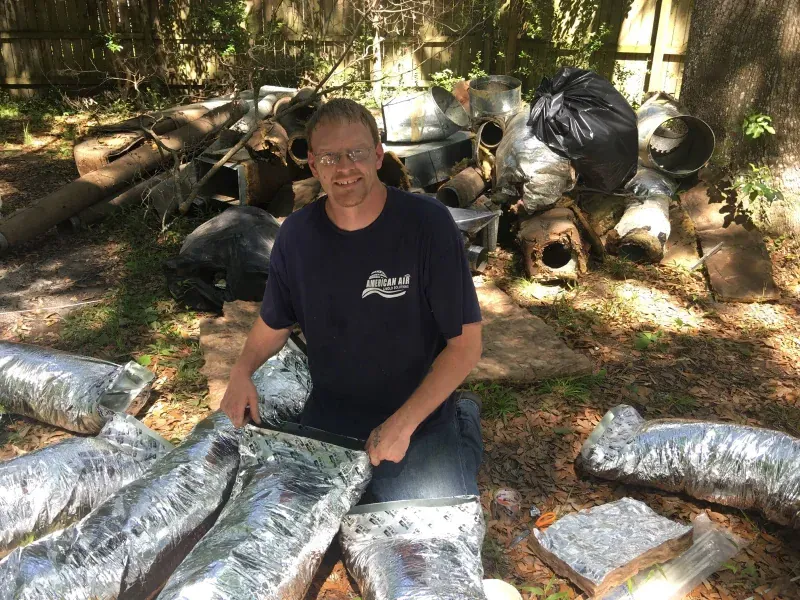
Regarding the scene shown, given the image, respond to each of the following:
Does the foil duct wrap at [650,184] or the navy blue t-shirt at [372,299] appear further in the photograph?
the foil duct wrap at [650,184]

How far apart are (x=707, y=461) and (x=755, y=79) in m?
3.88

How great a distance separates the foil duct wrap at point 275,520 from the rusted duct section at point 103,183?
4003 millimetres

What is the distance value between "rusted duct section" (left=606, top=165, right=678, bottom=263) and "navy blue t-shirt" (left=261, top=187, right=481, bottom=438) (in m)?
3.08

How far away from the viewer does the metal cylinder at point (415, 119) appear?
584cm

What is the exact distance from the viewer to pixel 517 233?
5004 mm

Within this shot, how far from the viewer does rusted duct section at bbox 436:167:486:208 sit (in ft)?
17.1

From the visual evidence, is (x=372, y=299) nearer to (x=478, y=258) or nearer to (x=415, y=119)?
(x=478, y=258)

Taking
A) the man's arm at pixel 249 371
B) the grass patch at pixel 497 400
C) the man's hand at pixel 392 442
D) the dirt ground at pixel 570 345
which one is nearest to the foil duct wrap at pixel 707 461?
the dirt ground at pixel 570 345

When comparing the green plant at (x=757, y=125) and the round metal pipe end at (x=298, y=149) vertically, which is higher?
the green plant at (x=757, y=125)

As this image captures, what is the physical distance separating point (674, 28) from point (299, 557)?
317 inches

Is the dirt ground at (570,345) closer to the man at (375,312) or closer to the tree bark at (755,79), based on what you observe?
the man at (375,312)

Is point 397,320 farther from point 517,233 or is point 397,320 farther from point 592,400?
point 517,233

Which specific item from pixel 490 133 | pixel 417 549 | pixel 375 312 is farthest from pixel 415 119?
pixel 417 549

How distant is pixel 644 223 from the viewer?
16.2 feet
